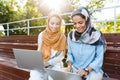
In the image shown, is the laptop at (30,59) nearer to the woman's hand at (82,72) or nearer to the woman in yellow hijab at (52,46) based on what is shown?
the woman in yellow hijab at (52,46)

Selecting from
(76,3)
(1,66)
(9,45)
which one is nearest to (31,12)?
(76,3)

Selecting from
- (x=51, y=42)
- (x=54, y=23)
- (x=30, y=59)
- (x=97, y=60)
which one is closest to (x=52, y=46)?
(x=51, y=42)

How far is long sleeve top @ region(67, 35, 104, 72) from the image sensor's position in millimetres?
2430

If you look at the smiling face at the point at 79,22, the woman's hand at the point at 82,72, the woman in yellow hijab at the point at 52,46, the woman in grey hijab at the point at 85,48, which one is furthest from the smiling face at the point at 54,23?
the woman's hand at the point at 82,72

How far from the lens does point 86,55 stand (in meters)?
2.52

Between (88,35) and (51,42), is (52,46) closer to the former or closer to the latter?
(51,42)

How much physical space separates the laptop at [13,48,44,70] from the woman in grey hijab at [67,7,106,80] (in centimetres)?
32

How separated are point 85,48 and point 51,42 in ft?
2.01

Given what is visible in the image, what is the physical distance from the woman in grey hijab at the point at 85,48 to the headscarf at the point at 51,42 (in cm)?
37

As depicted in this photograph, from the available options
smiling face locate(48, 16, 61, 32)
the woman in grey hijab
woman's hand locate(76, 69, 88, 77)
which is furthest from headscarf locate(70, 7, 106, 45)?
smiling face locate(48, 16, 61, 32)

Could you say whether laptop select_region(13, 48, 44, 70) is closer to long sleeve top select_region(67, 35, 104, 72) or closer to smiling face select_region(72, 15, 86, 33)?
long sleeve top select_region(67, 35, 104, 72)

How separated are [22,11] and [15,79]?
53.6 ft

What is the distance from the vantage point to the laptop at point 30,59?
264 centimetres

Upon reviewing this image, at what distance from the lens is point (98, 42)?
8.02 ft
